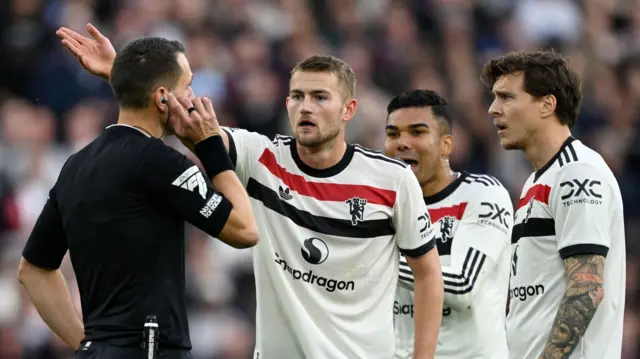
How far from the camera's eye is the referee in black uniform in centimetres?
575

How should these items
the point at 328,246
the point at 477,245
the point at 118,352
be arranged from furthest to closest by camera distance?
1. the point at 477,245
2. the point at 328,246
3. the point at 118,352

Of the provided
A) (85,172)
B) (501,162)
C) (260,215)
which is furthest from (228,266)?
(85,172)

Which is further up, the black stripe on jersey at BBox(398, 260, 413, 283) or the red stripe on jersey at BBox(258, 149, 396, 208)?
the red stripe on jersey at BBox(258, 149, 396, 208)

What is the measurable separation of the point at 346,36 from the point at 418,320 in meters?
9.49

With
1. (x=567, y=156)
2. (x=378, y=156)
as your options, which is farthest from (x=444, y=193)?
(x=567, y=156)

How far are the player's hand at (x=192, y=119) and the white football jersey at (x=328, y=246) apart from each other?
653 millimetres

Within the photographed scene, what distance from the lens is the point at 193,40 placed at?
46.9 ft

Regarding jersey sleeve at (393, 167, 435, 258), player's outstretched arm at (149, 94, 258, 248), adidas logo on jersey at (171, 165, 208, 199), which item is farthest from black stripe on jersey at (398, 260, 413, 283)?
adidas logo on jersey at (171, 165, 208, 199)

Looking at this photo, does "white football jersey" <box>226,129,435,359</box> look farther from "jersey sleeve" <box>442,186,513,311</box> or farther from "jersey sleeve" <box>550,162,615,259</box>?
"jersey sleeve" <box>550,162,615,259</box>

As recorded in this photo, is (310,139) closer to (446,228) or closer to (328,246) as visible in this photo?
(328,246)

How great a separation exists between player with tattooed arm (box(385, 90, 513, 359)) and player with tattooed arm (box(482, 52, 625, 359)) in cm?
60

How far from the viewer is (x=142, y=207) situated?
579 cm

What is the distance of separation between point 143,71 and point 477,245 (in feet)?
7.78

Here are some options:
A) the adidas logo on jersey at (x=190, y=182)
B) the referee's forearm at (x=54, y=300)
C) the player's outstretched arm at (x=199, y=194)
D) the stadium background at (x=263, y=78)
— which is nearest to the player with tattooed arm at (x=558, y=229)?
the player's outstretched arm at (x=199, y=194)
